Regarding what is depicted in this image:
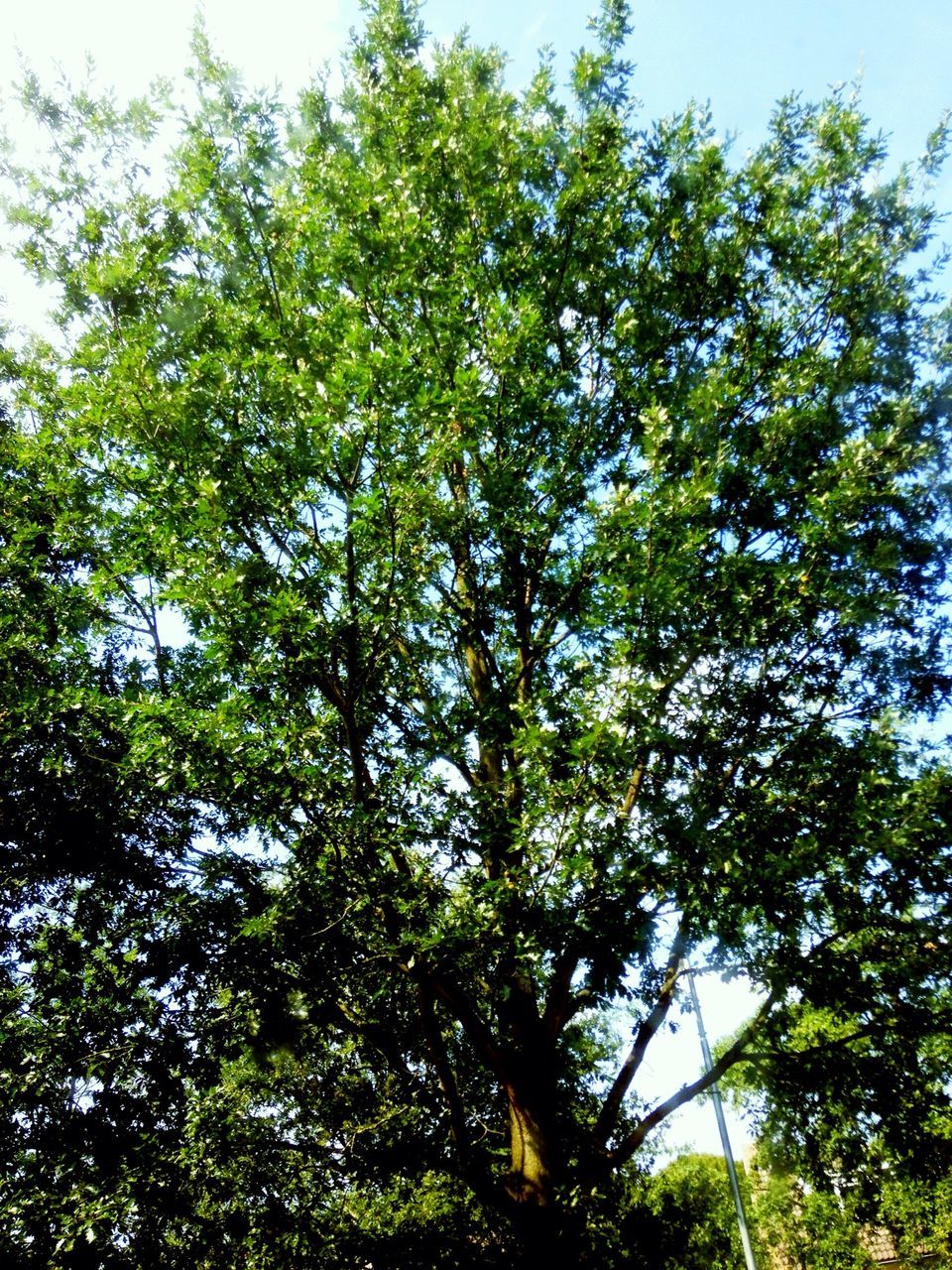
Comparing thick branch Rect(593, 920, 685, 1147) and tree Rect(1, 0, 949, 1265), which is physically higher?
tree Rect(1, 0, 949, 1265)

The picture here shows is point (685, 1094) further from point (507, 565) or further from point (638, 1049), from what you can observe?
point (507, 565)

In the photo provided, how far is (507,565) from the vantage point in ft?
30.3

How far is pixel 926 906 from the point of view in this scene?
7.54m

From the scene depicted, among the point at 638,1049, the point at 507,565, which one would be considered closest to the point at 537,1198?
the point at 638,1049

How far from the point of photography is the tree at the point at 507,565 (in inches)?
269

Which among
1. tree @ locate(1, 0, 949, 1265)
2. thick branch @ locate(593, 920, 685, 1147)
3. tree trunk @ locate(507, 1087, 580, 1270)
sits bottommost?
tree trunk @ locate(507, 1087, 580, 1270)

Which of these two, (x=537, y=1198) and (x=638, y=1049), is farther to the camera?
(x=638, y=1049)

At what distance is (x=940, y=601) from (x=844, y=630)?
4.43 ft

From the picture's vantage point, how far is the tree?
682 cm

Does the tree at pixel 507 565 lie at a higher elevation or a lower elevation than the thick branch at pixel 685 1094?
higher

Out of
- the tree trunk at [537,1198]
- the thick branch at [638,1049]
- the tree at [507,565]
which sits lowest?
the tree trunk at [537,1198]

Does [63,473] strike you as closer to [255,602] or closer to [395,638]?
[255,602]

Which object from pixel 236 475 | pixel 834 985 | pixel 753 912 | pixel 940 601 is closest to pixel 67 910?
pixel 236 475

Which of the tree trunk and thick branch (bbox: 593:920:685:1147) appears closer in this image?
the tree trunk
